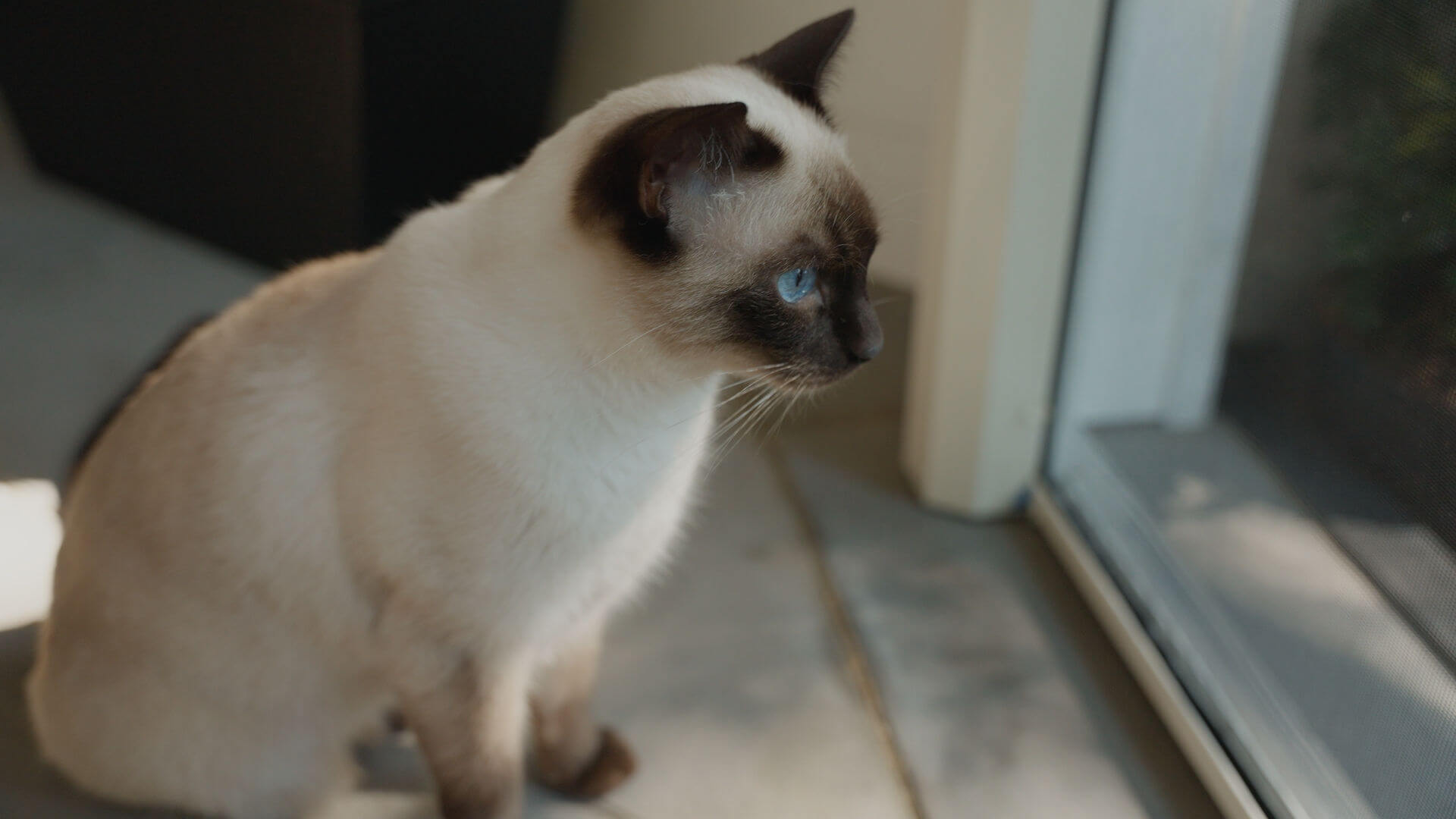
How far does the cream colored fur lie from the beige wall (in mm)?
646

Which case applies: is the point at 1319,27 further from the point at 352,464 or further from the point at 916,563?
the point at 352,464

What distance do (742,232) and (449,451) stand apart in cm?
34

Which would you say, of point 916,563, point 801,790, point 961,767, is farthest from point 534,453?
point 916,563

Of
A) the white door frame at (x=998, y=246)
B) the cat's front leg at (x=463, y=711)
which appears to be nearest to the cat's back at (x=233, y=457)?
the cat's front leg at (x=463, y=711)

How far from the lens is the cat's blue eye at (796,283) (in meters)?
0.99

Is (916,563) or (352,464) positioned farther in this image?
(916,563)

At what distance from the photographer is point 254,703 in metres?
1.22

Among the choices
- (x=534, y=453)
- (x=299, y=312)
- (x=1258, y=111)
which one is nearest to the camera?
(x=534, y=453)

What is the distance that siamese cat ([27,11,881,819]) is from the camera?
0.99 metres

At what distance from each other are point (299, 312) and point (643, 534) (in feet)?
1.39

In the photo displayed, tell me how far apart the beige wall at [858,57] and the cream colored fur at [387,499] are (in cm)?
65

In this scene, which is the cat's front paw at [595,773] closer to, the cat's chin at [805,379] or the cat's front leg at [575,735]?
the cat's front leg at [575,735]

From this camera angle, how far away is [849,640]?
5.52 feet

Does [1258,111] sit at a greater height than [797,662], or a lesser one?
greater
